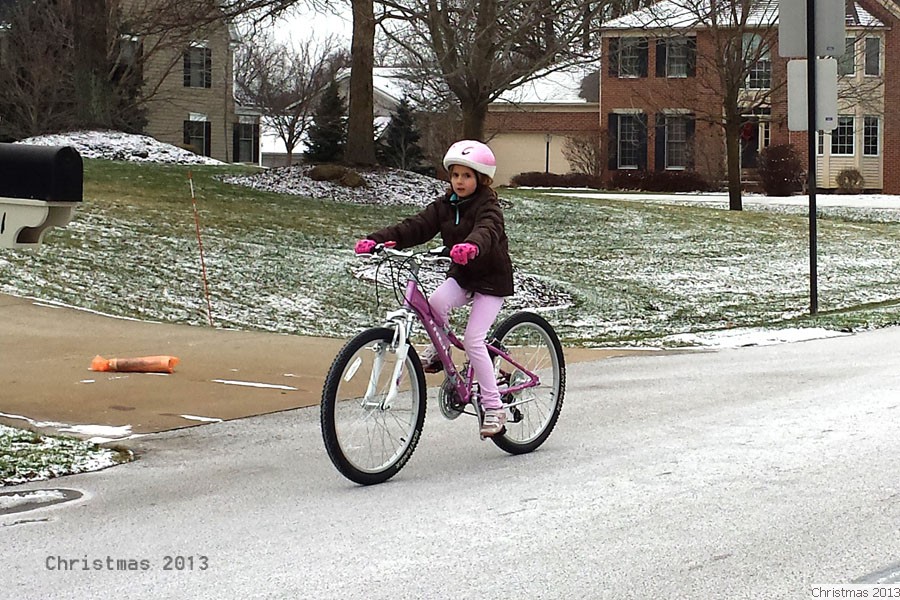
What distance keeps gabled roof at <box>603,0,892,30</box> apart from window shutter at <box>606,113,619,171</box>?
8917 mm

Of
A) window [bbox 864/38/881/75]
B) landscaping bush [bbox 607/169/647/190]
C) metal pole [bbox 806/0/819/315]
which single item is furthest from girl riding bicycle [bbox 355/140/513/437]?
window [bbox 864/38/881/75]

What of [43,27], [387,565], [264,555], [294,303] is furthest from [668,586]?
[43,27]

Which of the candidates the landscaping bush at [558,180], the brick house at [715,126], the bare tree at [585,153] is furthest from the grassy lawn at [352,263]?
the bare tree at [585,153]

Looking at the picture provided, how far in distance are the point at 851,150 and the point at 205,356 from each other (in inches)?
2004

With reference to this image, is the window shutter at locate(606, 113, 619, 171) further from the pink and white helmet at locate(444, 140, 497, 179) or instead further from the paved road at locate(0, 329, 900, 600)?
the pink and white helmet at locate(444, 140, 497, 179)

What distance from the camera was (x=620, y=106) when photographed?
5875cm

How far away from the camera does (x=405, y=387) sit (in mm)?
7426

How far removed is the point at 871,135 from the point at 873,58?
3232 millimetres

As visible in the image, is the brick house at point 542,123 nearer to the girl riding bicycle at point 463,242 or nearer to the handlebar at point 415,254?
the girl riding bicycle at point 463,242

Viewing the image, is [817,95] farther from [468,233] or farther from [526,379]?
[468,233]

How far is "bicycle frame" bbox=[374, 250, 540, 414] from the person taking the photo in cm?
727

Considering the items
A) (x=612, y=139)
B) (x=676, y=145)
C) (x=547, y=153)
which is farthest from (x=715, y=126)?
(x=547, y=153)

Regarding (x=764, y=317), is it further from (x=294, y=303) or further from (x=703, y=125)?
(x=703, y=125)

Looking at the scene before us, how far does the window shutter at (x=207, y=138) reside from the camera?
5825 centimetres
